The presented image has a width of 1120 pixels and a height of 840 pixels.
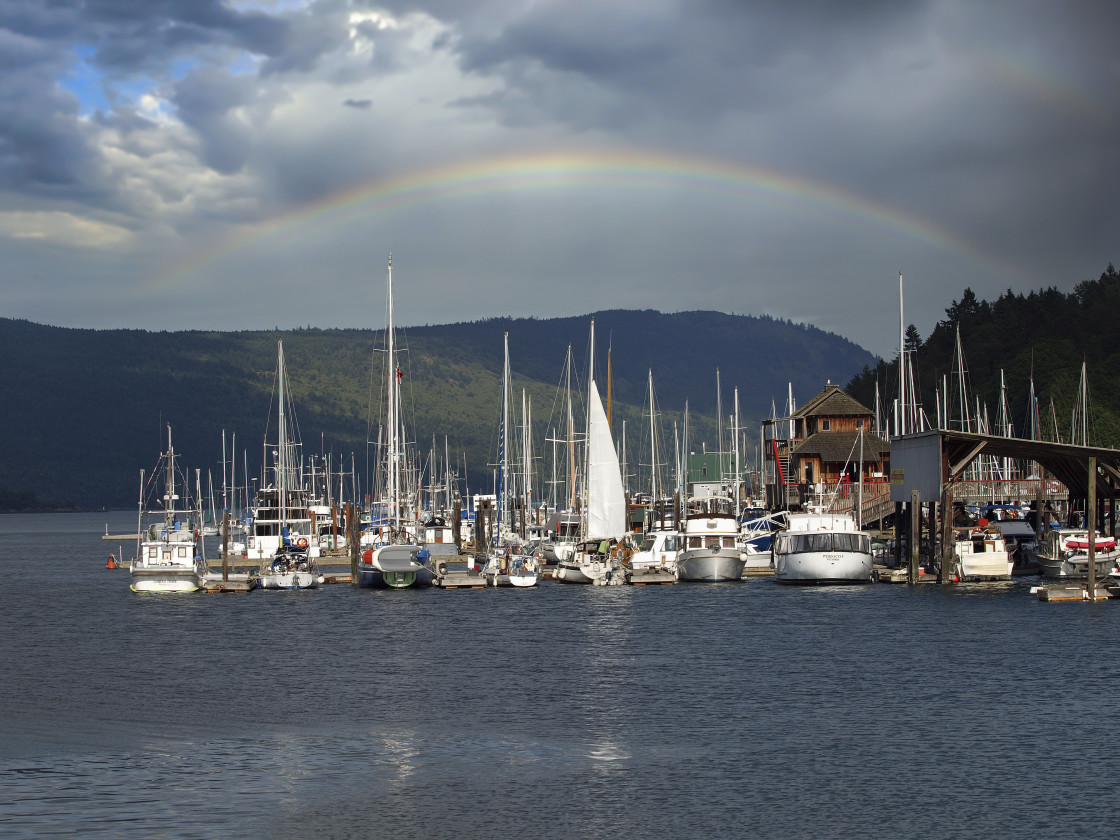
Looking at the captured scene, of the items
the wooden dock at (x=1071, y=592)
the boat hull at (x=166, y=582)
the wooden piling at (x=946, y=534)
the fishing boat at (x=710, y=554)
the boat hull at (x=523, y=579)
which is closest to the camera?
the wooden dock at (x=1071, y=592)

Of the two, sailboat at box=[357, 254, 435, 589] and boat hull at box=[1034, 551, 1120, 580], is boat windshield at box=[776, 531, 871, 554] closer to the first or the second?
boat hull at box=[1034, 551, 1120, 580]

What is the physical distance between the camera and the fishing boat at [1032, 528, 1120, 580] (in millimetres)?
66312

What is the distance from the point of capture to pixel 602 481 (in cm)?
7806

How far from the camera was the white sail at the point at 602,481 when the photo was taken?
77.4 metres

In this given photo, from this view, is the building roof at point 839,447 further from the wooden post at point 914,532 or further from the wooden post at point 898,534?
the wooden post at point 914,532

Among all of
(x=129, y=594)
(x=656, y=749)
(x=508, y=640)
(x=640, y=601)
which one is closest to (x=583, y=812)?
(x=656, y=749)

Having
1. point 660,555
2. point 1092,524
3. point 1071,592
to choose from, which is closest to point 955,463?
point 1071,592

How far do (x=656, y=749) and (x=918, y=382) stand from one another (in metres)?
139

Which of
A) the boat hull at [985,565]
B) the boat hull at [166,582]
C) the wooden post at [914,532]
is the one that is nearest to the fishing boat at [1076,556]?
the boat hull at [985,565]

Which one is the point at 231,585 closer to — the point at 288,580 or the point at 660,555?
the point at 288,580

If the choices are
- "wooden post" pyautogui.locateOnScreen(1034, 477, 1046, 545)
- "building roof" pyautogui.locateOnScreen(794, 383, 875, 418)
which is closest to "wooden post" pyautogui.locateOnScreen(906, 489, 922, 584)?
"wooden post" pyautogui.locateOnScreen(1034, 477, 1046, 545)

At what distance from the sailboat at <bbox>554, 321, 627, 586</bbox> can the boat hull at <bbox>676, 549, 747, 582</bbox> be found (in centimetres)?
464

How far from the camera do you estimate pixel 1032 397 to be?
13025cm

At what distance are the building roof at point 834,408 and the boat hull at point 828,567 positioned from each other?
47640mm
